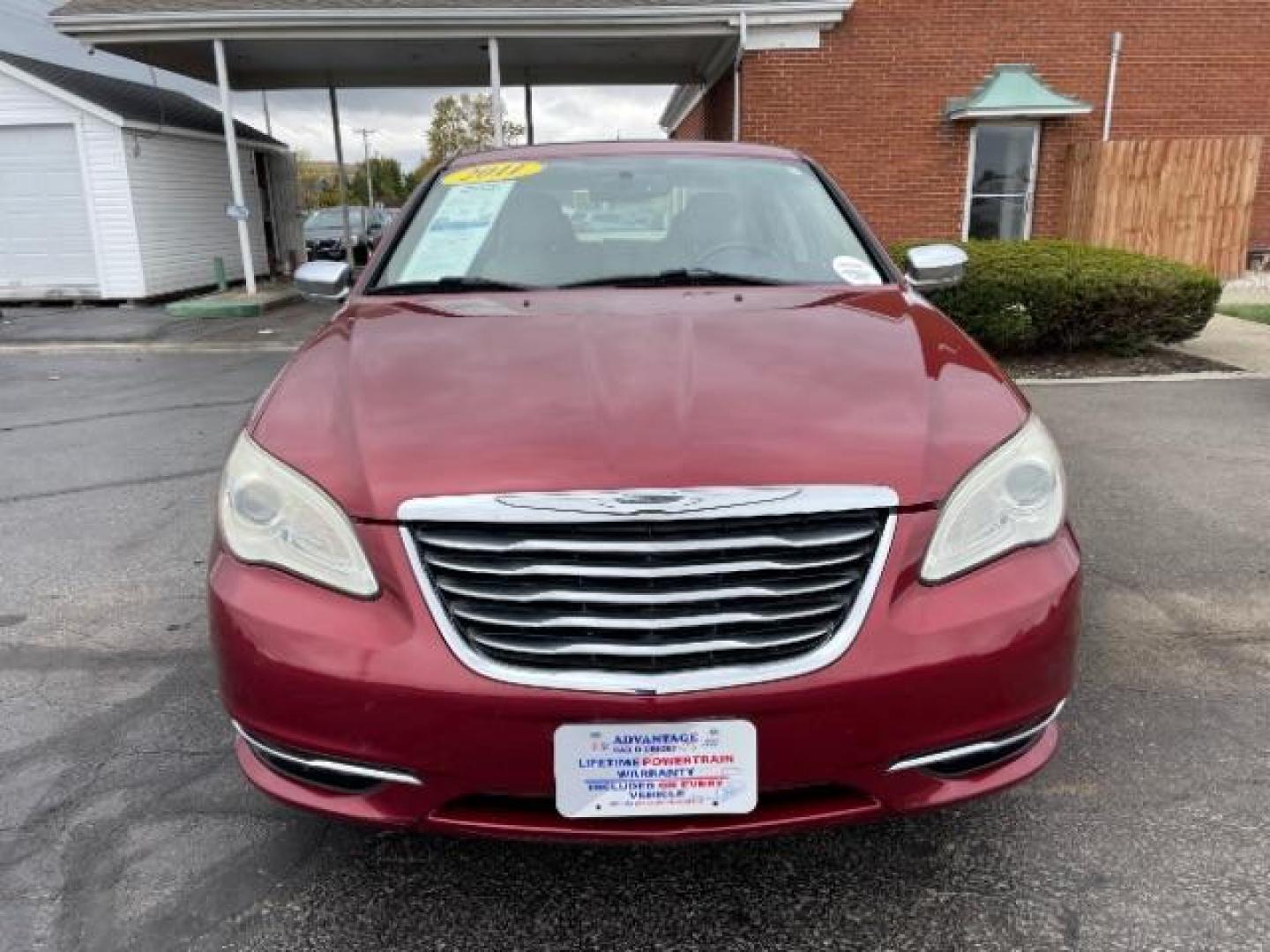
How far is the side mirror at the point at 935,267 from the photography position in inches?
134

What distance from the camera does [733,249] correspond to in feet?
9.97

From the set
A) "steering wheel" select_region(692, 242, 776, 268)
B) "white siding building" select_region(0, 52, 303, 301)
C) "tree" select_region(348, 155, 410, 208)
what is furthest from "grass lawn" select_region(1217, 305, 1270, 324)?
"tree" select_region(348, 155, 410, 208)

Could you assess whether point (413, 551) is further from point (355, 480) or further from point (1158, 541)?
point (1158, 541)

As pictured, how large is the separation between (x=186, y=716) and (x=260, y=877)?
2.85ft

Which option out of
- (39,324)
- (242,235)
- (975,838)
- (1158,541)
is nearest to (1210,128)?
(1158,541)

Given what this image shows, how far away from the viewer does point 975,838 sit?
2291mm

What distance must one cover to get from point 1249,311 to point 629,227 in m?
10.0

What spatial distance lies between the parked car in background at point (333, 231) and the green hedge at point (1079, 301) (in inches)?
586

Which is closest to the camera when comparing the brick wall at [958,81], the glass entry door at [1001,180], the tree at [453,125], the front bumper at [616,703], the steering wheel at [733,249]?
the front bumper at [616,703]

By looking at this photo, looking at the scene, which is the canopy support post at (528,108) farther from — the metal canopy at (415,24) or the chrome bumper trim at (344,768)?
the chrome bumper trim at (344,768)

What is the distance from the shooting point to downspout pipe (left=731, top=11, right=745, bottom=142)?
39.0ft

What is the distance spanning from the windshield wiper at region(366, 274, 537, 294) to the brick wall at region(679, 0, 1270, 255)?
34.6 feet

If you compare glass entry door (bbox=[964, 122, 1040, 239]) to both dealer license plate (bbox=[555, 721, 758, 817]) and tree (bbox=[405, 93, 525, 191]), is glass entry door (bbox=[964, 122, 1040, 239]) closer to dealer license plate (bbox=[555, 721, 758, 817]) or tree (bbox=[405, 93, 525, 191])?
dealer license plate (bbox=[555, 721, 758, 817])

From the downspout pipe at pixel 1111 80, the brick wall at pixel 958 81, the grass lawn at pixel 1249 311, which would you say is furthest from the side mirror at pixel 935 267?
the downspout pipe at pixel 1111 80
